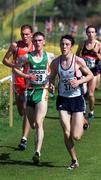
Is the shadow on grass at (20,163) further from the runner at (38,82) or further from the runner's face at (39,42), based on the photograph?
the runner's face at (39,42)

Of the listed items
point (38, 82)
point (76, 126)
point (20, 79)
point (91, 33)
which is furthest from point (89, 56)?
point (76, 126)

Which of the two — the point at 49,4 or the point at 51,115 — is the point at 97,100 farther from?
the point at 49,4

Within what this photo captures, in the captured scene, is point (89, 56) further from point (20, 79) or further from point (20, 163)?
point (20, 163)

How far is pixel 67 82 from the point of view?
10.9 m

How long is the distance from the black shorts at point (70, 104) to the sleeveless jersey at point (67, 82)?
60mm

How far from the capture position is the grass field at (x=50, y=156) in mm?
10562

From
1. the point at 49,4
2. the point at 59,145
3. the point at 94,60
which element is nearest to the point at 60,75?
the point at 59,145

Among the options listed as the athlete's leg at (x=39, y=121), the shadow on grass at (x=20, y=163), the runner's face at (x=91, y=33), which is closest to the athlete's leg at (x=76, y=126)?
the shadow on grass at (x=20, y=163)

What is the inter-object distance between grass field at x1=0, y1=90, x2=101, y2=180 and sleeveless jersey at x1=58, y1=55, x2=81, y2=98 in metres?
1.10

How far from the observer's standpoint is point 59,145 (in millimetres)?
12992

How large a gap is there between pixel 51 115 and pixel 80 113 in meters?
6.09

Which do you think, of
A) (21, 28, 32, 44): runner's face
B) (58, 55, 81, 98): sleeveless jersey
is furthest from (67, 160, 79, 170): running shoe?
(21, 28, 32, 44): runner's face

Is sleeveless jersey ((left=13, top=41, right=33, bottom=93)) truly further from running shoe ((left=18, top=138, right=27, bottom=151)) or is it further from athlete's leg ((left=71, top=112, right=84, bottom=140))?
athlete's leg ((left=71, top=112, right=84, bottom=140))

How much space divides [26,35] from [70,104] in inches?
83.5
